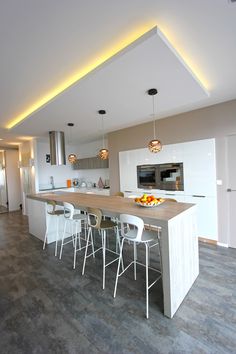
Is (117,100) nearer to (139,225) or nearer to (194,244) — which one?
(139,225)

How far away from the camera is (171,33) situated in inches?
62.2

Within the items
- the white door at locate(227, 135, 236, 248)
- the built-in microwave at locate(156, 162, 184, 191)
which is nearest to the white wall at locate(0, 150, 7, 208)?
the built-in microwave at locate(156, 162, 184, 191)

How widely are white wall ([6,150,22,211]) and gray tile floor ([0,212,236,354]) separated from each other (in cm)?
519

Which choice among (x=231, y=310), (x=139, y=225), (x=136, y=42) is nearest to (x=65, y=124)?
(x=136, y=42)

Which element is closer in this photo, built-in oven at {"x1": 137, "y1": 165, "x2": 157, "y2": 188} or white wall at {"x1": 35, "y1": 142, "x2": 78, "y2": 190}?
built-in oven at {"x1": 137, "y1": 165, "x2": 157, "y2": 188}

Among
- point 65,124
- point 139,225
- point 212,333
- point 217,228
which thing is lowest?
point 212,333

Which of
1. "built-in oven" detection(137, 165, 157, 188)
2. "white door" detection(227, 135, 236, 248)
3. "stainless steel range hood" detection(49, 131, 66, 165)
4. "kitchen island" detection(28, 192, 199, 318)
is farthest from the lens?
"stainless steel range hood" detection(49, 131, 66, 165)

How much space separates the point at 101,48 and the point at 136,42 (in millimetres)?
418

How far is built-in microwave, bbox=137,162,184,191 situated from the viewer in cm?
383

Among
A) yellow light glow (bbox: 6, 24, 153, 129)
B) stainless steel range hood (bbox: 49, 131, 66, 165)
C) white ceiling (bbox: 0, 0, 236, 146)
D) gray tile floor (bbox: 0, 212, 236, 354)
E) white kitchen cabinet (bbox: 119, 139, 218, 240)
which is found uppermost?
yellow light glow (bbox: 6, 24, 153, 129)

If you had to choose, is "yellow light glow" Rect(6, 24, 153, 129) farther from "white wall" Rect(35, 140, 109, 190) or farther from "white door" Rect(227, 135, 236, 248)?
"white wall" Rect(35, 140, 109, 190)

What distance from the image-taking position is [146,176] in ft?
14.4

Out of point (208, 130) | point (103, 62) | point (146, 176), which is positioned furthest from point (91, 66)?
point (146, 176)

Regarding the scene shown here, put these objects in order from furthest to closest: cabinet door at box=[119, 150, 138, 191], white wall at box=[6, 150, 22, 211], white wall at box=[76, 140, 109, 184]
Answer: white wall at box=[6, 150, 22, 211], white wall at box=[76, 140, 109, 184], cabinet door at box=[119, 150, 138, 191]
